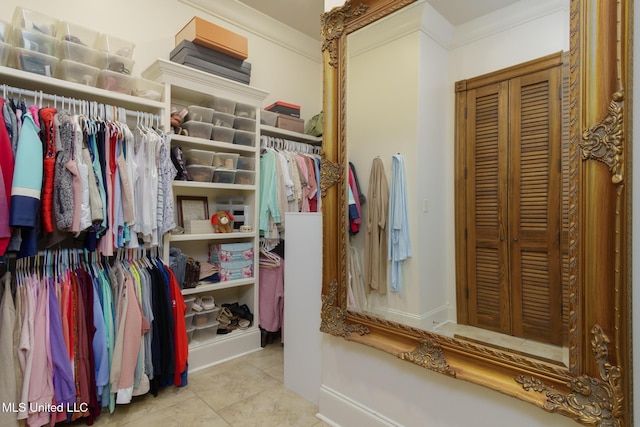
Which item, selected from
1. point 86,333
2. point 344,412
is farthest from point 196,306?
point 344,412

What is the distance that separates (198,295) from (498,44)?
2.59 m

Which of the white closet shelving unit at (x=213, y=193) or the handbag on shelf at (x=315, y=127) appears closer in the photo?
the white closet shelving unit at (x=213, y=193)

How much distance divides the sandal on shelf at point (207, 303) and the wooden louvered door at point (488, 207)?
1970mm

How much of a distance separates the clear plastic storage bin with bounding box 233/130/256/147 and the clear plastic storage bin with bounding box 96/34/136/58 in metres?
0.91

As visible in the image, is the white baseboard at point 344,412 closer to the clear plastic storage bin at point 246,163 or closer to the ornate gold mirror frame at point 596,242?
the ornate gold mirror frame at point 596,242

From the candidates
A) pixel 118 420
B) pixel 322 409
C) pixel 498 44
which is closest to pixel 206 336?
pixel 118 420

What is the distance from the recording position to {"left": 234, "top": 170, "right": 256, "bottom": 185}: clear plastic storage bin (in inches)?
111

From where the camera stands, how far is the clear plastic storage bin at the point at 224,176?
2.65 m

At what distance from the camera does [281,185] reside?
282cm

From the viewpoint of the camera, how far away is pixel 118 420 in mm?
1857

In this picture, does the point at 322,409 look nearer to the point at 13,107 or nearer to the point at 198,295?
the point at 198,295

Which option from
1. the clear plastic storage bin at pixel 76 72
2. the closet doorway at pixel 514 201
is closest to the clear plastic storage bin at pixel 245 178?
the clear plastic storage bin at pixel 76 72

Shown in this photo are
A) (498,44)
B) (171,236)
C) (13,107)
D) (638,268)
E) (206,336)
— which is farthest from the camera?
(206,336)

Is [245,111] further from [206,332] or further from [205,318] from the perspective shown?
[206,332]
